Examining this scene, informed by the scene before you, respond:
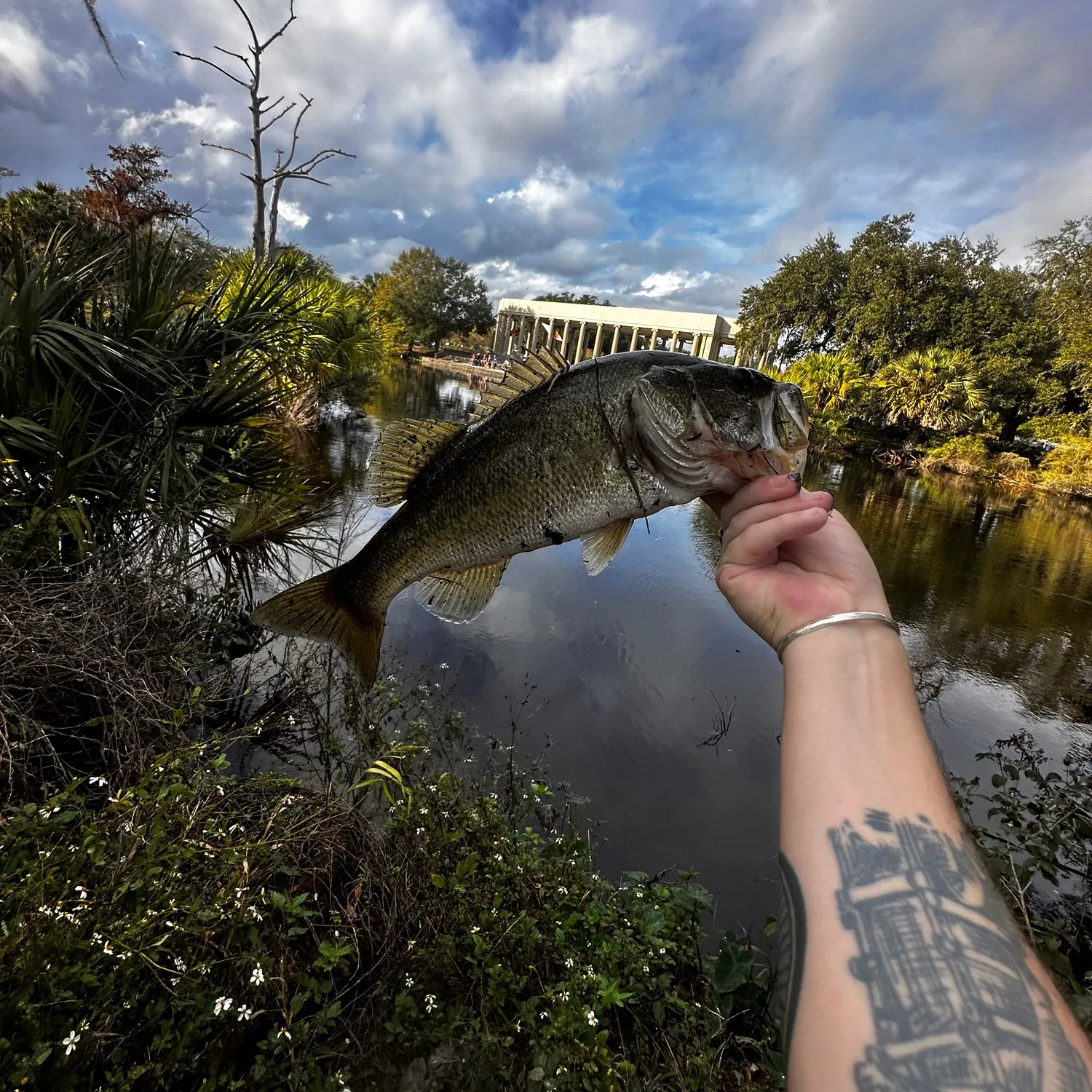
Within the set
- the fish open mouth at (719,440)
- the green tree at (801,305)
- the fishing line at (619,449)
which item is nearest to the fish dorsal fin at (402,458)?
the fishing line at (619,449)

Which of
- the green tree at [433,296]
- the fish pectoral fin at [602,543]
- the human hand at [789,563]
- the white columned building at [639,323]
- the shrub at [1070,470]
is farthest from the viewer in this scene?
the green tree at [433,296]

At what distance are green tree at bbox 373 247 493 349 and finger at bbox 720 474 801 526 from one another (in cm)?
6993

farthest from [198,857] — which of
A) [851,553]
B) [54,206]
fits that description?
[54,206]

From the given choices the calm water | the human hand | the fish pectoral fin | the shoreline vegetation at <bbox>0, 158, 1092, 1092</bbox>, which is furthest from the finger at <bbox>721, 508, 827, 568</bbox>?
the calm water

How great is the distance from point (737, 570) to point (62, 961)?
8.13 ft

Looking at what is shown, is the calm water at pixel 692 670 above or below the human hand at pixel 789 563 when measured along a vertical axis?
below

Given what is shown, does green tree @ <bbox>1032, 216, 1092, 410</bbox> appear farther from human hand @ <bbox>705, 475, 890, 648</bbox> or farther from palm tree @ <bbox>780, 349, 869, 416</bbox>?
human hand @ <bbox>705, 475, 890, 648</bbox>

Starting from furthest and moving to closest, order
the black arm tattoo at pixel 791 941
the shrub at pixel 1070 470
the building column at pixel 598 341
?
1. the shrub at pixel 1070 470
2. the building column at pixel 598 341
3. the black arm tattoo at pixel 791 941

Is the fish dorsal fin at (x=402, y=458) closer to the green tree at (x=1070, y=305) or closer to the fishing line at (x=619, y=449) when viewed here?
the fishing line at (x=619, y=449)

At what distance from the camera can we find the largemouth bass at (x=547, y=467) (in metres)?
1.85

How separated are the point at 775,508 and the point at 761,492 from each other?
0.30ft

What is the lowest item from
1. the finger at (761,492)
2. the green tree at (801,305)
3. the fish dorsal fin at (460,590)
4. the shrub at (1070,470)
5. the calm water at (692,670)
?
the calm water at (692,670)

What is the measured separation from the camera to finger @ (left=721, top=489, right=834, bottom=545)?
164 cm

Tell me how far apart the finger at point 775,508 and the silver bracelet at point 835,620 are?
12.5 inches
